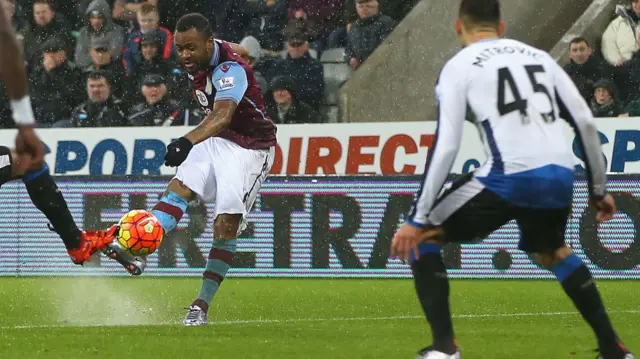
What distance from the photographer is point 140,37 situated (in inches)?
645

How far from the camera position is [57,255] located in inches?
549

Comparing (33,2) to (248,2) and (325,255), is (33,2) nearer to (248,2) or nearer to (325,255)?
(248,2)

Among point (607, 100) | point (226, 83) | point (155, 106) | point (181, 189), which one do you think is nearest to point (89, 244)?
point (181, 189)

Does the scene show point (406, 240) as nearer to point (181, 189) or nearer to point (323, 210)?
point (181, 189)

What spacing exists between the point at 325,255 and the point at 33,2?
6306 millimetres

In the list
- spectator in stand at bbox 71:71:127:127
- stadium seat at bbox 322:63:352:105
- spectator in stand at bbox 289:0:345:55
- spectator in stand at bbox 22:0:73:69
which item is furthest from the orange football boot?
spectator in stand at bbox 22:0:73:69

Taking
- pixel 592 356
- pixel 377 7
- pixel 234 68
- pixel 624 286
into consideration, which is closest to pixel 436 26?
pixel 377 7

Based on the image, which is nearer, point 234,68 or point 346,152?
point 234,68

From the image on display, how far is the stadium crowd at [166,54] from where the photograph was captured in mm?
15461

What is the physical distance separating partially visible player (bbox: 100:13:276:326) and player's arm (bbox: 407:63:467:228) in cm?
275

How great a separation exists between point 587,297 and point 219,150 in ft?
11.7

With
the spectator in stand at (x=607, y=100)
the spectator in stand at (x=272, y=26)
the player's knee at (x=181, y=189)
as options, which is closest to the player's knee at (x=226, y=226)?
the player's knee at (x=181, y=189)

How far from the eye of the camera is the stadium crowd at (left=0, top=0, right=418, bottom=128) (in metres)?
15.5

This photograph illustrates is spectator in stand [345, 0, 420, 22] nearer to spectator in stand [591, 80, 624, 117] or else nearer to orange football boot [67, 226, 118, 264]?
spectator in stand [591, 80, 624, 117]
